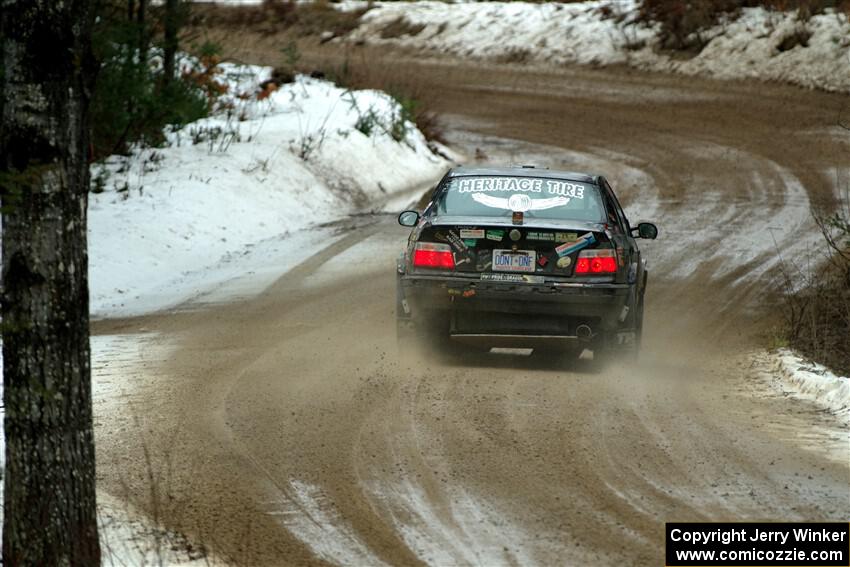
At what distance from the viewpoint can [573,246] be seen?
10.2 meters

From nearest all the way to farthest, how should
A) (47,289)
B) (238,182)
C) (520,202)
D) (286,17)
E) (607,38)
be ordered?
(47,289)
(520,202)
(238,182)
(607,38)
(286,17)

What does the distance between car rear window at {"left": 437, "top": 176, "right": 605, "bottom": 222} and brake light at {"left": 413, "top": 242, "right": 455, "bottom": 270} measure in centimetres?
45

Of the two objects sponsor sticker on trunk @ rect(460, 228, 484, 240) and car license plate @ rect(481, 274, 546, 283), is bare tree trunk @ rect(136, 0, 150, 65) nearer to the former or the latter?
sponsor sticker on trunk @ rect(460, 228, 484, 240)

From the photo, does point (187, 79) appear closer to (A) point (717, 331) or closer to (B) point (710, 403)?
(A) point (717, 331)

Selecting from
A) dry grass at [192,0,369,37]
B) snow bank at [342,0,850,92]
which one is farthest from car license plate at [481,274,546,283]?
dry grass at [192,0,369,37]

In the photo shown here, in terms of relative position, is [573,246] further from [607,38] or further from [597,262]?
[607,38]

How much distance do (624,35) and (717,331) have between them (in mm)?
21346

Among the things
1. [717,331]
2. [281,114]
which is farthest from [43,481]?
[281,114]

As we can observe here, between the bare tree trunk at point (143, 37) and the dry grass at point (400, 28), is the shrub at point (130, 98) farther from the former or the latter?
the dry grass at point (400, 28)

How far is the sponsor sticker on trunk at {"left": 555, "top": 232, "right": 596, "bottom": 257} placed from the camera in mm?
10219

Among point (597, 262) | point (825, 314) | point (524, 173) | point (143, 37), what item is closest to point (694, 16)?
point (143, 37)

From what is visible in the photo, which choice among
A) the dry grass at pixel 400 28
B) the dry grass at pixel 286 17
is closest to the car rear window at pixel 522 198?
the dry grass at pixel 400 28

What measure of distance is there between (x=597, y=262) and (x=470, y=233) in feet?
3.27

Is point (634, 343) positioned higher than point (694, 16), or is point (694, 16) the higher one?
point (694, 16)
